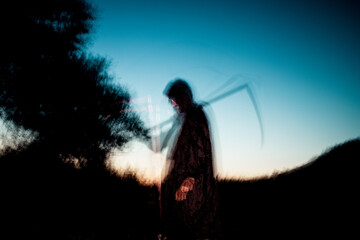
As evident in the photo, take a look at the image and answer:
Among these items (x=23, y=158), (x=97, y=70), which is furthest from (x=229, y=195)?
(x=97, y=70)

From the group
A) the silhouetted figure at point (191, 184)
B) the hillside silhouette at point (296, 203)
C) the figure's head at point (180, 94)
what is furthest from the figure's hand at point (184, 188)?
the hillside silhouette at point (296, 203)

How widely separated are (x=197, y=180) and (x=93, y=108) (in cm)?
1060

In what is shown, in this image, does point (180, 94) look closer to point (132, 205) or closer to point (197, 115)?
point (197, 115)

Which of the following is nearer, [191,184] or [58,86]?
[191,184]

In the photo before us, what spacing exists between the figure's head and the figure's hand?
1.07 m

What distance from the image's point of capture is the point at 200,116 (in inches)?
116

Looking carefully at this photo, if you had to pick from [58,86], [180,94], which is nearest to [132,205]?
[180,94]

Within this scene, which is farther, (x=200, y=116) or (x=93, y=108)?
(x=93, y=108)

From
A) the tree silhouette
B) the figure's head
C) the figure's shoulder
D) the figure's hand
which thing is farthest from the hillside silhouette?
the tree silhouette

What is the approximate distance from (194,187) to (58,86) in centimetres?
1084

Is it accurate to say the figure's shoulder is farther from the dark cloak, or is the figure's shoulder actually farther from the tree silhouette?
the tree silhouette

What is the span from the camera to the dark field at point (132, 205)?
4992mm

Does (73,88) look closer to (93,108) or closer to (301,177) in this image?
(93,108)

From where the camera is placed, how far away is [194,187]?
271cm
